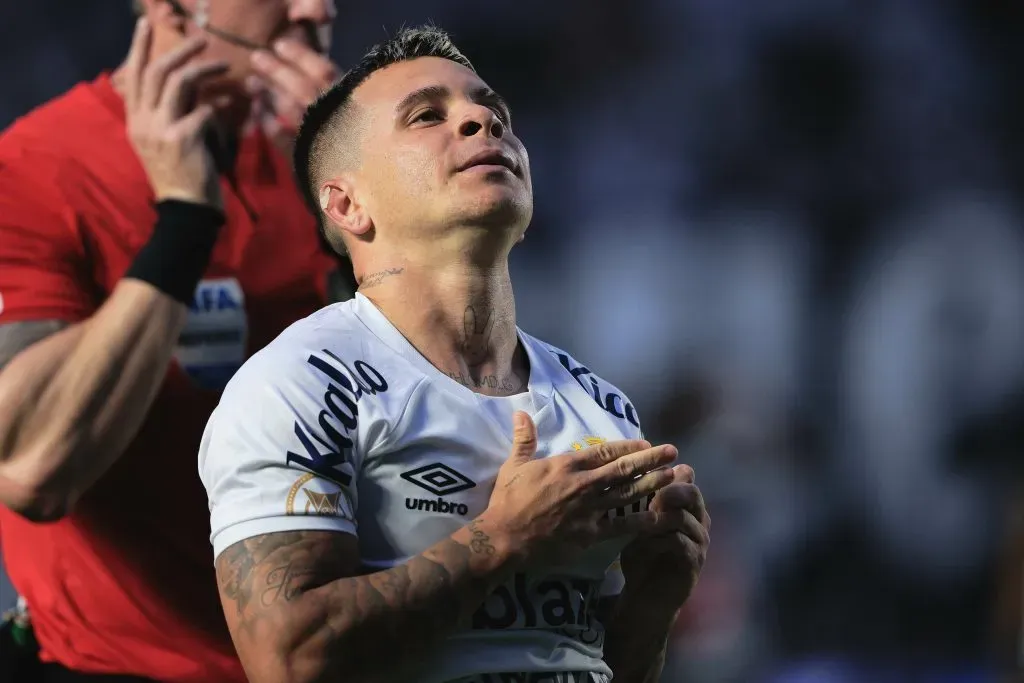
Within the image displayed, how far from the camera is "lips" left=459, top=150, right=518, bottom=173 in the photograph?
2.07 meters

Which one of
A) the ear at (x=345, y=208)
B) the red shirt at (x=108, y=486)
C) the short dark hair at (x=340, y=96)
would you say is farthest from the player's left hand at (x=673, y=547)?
the red shirt at (x=108, y=486)

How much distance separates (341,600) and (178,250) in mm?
Result: 1166

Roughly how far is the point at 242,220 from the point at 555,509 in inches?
54.9

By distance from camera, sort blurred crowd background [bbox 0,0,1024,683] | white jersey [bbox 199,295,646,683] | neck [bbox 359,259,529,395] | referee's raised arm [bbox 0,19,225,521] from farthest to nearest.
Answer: blurred crowd background [bbox 0,0,1024,683] → referee's raised arm [bbox 0,19,225,521] → neck [bbox 359,259,529,395] → white jersey [bbox 199,295,646,683]

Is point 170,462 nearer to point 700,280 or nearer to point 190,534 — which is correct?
point 190,534

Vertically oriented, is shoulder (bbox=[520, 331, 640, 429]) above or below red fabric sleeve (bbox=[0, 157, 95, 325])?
above

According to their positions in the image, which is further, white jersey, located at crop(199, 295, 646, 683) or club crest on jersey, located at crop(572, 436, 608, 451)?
club crest on jersey, located at crop(572, 436, 608, 451)

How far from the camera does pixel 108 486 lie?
264 centimetres

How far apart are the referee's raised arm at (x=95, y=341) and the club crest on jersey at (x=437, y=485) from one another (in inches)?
37.4

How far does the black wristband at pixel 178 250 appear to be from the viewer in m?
2.56

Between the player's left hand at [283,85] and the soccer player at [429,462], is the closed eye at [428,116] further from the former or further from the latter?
the player's left hand at [283,85]

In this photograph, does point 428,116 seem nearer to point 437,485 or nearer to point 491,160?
point 491,160

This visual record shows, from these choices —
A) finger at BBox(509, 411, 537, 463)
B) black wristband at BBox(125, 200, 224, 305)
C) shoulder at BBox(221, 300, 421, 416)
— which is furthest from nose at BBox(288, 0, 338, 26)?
finger at BBox(509, 411, 537, 463)

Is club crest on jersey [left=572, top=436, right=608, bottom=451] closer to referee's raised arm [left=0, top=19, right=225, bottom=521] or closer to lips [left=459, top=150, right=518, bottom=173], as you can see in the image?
lips [left=459, top=150, right=518, bottom=173]
